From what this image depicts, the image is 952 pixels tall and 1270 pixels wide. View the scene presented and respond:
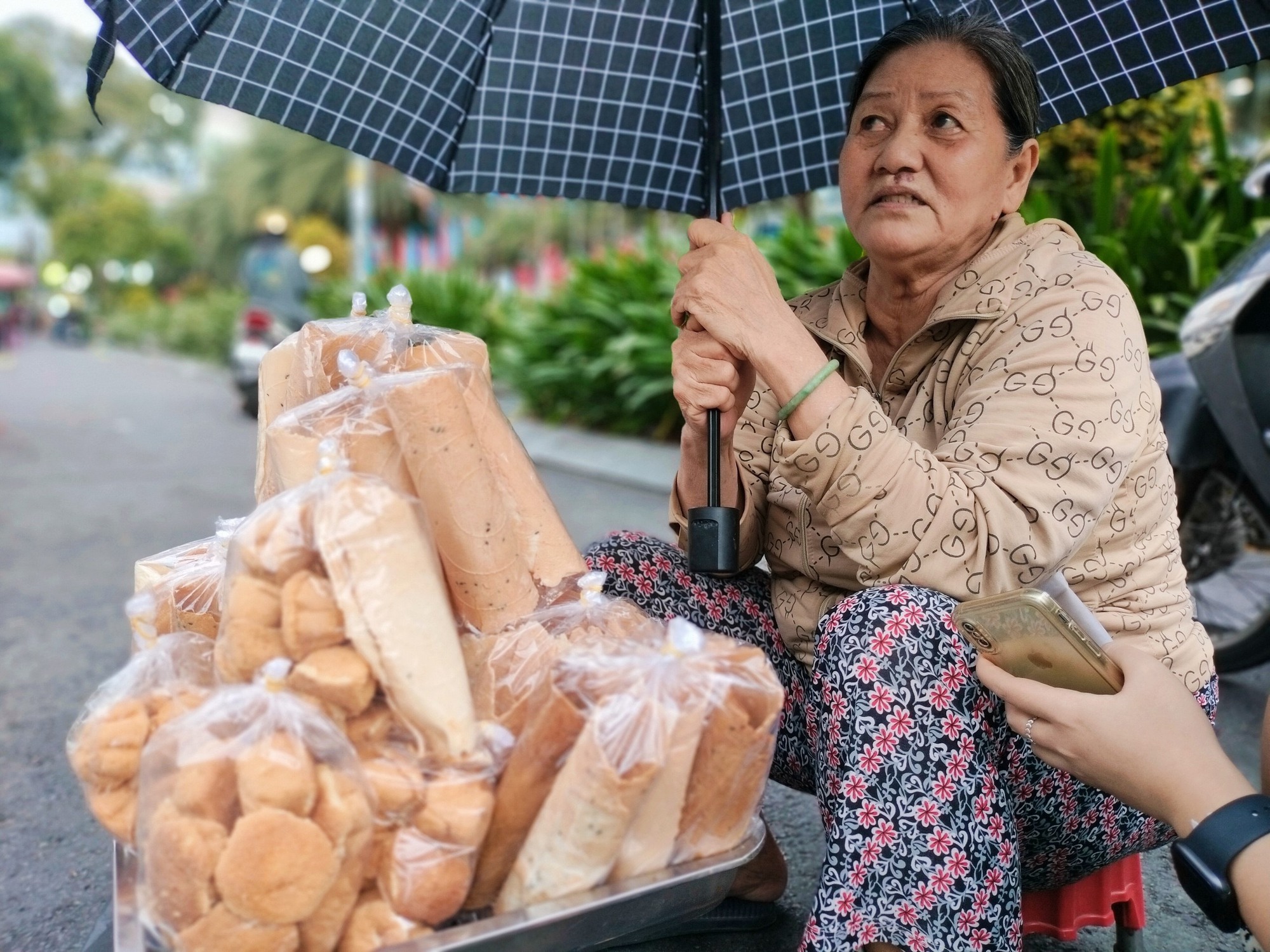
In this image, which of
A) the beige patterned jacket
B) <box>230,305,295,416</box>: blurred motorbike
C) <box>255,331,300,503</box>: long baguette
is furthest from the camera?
<box>230,305,295,416</box>: blurred motorbike

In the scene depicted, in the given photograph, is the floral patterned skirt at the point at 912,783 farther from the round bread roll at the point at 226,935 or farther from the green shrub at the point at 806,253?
the green shrub at the point at 806,253

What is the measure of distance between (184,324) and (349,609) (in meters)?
30.9

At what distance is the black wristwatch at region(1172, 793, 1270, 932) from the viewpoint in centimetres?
116

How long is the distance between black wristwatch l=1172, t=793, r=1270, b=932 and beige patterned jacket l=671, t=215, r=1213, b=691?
1.24ft

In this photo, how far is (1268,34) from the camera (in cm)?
180

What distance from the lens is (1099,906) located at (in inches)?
69.4

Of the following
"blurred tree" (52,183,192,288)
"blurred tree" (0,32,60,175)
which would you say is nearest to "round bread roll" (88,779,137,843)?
"blurred tree" (0,32,60,175)

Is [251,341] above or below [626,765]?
below

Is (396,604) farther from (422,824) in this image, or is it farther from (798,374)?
(798,374)

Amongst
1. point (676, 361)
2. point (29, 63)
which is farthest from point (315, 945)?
point (29, 63)

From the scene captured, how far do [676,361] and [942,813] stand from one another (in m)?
0.79

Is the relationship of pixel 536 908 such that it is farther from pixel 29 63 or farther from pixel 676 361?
pixel 29 63

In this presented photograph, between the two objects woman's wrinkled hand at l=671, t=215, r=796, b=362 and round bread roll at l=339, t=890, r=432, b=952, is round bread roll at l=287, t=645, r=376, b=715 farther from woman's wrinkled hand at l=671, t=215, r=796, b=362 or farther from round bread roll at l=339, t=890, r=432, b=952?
woman's wrinkled hand at l=671, t=215, r=796, b=362

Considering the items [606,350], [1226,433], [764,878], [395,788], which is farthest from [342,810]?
[606,350]
